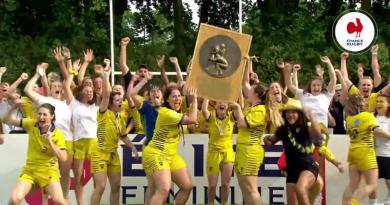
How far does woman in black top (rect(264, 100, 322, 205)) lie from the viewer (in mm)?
11305

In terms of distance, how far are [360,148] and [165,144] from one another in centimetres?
272

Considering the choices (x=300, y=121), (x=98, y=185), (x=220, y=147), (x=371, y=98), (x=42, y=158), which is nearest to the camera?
(x=300, y=121)

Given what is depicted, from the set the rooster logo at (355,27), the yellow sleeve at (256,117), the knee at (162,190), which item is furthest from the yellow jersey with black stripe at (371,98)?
the knee at (162,190)

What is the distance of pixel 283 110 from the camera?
37.6ft

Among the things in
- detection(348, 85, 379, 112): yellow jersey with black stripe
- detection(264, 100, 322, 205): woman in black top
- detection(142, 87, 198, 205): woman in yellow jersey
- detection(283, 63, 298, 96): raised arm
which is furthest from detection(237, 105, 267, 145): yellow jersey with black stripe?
detection(283, 63, 298, 96): raised arm

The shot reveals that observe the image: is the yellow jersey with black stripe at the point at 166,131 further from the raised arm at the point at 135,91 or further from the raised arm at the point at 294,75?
the raised arm at the point at 294,75

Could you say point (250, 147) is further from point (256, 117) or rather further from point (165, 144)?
point (165, 144)

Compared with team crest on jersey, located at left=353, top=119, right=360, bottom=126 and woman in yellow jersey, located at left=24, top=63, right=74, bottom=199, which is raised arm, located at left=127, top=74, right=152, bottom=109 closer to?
woman in yellow jersey, located at left=24, top=63, right=74, bottom=199

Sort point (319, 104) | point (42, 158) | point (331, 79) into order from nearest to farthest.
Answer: point (42, 158)
point (319, 104)
point (331, 79)

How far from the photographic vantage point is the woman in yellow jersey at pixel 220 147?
1324cm

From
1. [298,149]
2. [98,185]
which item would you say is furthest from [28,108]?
[298,149]

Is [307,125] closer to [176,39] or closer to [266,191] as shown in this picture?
[266,191]

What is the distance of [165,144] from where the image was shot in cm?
1159

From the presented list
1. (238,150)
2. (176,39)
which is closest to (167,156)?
(238,150)
